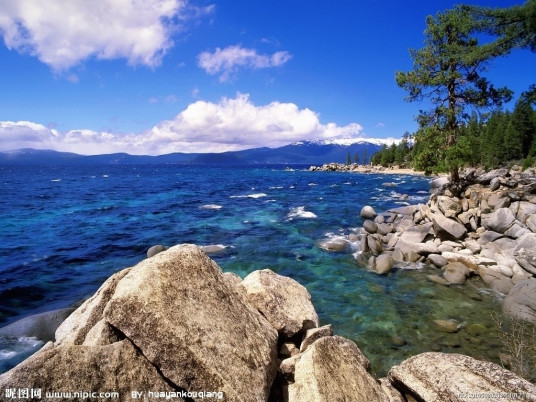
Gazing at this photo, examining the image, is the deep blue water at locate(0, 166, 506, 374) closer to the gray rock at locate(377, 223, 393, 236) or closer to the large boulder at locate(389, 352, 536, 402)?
the gray rock at locate(377, 223, 393, 236)

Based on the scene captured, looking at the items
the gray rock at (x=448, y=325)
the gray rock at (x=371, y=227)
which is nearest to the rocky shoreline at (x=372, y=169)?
the gray rock at (x=371, y=227)

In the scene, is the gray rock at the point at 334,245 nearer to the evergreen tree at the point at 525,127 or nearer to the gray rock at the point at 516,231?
the gray rock at the point at 516,231

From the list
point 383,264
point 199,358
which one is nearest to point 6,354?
point 199,358

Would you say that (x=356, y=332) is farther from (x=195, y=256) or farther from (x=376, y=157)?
(x=376, y=157)

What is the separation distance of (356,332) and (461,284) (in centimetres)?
834

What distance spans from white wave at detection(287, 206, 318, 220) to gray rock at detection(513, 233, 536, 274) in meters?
20.4

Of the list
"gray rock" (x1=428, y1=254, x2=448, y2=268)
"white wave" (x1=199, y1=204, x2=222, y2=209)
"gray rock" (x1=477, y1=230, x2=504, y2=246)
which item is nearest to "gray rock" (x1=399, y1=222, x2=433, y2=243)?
"gray rock" (x1=428, y1=254, x2=448, y2=268)

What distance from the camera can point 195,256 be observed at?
6.91 m

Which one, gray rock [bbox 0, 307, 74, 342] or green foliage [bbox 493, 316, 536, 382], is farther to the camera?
gray rock [bbox 0, 307, 74, 342]

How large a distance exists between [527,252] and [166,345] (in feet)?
64.7

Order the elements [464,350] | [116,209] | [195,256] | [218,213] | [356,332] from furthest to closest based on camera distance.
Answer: [116,209] < [218,213] < [356,332] < [464,350] < [195,256]

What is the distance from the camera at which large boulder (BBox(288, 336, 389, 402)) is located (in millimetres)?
5742

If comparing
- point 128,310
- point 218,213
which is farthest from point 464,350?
point 218,213

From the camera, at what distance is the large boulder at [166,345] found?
15.2ft
